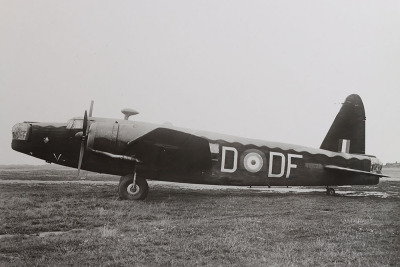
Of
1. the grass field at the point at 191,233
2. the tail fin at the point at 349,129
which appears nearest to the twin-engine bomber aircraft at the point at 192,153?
the tail fin at the point at 349,129

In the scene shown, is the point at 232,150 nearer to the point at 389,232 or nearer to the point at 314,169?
the point at 314,169

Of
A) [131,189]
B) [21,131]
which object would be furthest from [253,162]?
[21,131]

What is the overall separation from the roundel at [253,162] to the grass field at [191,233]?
226 centimetres

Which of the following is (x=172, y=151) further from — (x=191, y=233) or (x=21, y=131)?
(x=191, y=233)

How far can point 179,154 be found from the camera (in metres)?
11.1

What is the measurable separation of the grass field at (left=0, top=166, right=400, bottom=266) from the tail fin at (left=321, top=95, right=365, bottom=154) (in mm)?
3764

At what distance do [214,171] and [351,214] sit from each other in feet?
14.9

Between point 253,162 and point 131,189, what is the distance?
425 cm

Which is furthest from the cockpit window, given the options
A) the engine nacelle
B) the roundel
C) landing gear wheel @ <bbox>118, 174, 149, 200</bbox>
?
the roundel

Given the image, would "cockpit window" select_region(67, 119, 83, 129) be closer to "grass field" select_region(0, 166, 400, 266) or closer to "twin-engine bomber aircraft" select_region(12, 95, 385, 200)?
"twin-engine bomber aircraft" select_region(12, 95, 385, 200)

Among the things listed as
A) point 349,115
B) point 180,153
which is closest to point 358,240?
point 180,153

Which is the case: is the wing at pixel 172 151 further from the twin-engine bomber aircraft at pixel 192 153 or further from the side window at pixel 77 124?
the side window at pixel 77 124

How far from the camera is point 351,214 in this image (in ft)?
28.3

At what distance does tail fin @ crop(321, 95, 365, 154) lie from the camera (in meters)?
13.4
